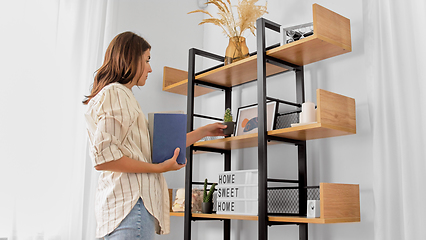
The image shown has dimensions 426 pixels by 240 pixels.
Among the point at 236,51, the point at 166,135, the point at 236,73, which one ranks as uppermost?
the point at 236,51

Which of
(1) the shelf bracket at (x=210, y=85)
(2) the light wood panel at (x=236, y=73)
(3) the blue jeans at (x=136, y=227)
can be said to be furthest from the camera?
(1) the shelf bracket at (x=210, y=85)

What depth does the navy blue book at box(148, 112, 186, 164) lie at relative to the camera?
1.26 metres

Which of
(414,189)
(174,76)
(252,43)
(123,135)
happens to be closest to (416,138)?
(414,189)

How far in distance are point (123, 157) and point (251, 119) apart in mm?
1072

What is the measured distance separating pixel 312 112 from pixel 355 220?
0.50 meters

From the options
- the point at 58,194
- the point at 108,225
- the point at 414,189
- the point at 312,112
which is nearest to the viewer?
the point at 108,225

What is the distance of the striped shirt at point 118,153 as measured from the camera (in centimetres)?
112

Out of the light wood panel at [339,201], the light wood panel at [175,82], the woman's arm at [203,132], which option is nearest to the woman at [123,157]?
the woman's arm at [203,132]

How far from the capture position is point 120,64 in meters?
1.25

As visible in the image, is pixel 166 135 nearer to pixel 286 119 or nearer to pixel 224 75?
pixel 286 119

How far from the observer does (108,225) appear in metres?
1.12

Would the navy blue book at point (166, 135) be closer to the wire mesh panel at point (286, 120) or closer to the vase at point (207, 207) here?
the wire mesh panel at point (286, 120)

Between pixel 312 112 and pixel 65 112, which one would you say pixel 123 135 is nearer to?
Result: pixel 312 112

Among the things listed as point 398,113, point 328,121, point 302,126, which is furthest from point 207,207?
point 398,113
